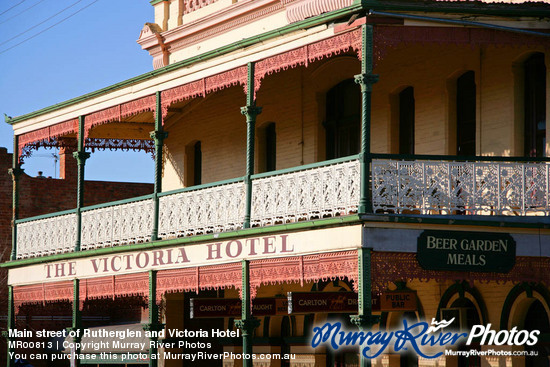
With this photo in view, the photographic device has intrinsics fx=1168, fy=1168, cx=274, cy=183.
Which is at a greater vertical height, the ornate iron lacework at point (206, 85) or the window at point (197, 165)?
the ornate iron lacework at point (206, 85)

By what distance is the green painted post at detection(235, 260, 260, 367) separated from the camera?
63.7 ft

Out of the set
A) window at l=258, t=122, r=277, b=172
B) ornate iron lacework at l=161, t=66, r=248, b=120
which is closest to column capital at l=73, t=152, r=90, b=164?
ornate iron lacework at l=161, t=66, r=248, b=120

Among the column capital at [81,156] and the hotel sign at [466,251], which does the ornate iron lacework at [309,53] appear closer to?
the hotel sign at [466,251]

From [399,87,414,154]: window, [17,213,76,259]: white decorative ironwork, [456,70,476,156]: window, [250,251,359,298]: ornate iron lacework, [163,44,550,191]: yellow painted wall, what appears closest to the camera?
[250,251,359,298]: ornate iron lacework

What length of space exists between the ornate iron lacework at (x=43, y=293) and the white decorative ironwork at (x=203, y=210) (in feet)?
11.8

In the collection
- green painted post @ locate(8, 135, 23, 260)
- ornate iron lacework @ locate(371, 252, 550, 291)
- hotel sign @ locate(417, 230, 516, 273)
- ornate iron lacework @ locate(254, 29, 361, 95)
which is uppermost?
ornate iron lacework @ locate(254, 29, 361, 95)

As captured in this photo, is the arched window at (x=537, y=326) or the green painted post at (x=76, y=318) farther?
the green painted post at (x=76, y=318)

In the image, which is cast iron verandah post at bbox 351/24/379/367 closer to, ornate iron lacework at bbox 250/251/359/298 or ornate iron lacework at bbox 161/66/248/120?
ornate iron lacework at bbox 250/251/359/298

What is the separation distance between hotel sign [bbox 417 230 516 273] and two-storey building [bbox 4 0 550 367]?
0.03 metres

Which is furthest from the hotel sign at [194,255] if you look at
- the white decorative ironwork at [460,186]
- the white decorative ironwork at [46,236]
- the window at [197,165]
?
the window at [197,165]

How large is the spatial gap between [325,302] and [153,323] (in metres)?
3.72

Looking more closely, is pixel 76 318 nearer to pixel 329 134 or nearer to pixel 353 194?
pixel 329 134

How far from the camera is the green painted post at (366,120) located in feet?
55.1

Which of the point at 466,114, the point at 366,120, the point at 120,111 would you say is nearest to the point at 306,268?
the point at 366,120
